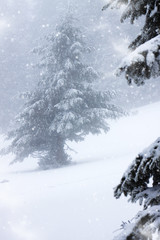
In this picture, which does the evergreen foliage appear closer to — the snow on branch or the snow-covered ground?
the snow on branch

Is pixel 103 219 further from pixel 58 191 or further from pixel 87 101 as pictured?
pixel 87 101

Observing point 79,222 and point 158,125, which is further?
point 158,125

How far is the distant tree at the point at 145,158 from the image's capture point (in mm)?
1707

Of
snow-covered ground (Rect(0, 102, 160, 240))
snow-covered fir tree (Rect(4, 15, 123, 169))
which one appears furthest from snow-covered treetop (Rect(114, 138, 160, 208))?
snow-covered fir tree (Rect(4, 15, 123, 169))

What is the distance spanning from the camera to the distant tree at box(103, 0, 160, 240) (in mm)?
1707

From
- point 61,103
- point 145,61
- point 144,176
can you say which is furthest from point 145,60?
point 61,103

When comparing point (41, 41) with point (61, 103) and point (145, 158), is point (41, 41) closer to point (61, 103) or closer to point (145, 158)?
point (61, 103)

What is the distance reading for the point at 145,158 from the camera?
1.97 meters

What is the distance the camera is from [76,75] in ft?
51.5

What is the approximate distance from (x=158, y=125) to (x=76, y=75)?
25.5 ft

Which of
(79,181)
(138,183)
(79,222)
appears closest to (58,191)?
(79,181)

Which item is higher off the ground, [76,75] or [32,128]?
[76,75]

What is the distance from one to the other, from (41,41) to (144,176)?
36.5 meters

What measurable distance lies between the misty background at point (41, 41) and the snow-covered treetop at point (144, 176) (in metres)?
24.5
